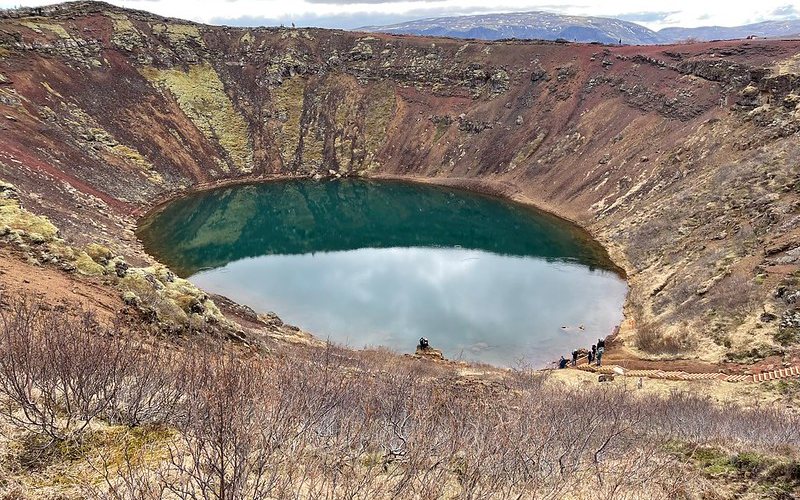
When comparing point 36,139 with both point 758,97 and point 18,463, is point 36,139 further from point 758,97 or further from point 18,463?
point 758,97

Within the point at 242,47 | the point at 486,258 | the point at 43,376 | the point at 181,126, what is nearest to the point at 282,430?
the point at 43,376

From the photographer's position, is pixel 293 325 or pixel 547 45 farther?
pixel 547 45

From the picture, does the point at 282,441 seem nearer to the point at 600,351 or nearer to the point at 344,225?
the point at 600,351

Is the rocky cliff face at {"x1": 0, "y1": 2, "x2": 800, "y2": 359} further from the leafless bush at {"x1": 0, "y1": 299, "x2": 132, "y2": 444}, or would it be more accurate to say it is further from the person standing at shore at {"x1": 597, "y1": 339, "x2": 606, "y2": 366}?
the leafless bush at {"x1": 0, "y1": 299, "x2": 132, "y2": 444}

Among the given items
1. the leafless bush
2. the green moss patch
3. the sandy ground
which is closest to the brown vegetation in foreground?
the leafless bush

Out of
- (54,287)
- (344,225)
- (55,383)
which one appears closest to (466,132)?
(344,225)

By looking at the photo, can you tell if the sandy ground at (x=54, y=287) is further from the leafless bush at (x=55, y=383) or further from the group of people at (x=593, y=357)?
the group of people at (x=593, y=357)
